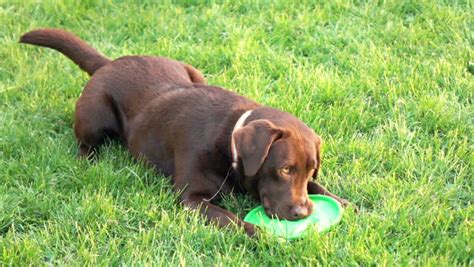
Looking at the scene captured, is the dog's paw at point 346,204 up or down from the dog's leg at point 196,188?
down

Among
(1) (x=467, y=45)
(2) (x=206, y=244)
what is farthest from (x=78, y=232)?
(1) (x=467, y=45)

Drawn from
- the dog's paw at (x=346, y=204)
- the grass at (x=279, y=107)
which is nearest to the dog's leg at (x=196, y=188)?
the grass at (x=279, y=107)

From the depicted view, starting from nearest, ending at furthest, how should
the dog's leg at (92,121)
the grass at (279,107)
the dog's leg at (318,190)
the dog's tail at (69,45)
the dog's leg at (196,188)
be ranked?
1. the grass at (279,107)
2. the dog's leg at (196,188)
3. the dog's leg at (318,190)
4. the dog's leg at (92,121)
5. the dog's tail at (69,45)

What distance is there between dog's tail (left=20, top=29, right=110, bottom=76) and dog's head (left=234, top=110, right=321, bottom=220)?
186 cm

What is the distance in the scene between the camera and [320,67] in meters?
5.71

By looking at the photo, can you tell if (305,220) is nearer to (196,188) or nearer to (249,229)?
(249,229)

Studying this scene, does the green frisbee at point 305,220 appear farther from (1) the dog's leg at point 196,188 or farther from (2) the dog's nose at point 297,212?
(1) the dog's leg at point 196,188

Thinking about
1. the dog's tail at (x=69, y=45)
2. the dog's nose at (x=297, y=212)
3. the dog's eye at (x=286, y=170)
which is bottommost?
the dog's nose at (x=297, y=212)

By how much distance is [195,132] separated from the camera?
4.29 m

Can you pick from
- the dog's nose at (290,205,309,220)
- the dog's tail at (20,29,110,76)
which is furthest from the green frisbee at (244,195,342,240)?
the dog's tail at (20,29,110,76)

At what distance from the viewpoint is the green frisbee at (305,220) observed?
3623 millimetres

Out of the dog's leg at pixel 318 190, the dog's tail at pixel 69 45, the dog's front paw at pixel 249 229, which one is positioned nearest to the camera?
the dog's front paw at pixel 249 229

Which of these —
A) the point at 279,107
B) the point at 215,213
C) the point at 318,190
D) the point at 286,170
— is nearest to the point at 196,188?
the point at 215,213

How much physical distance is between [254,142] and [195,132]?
71cm
